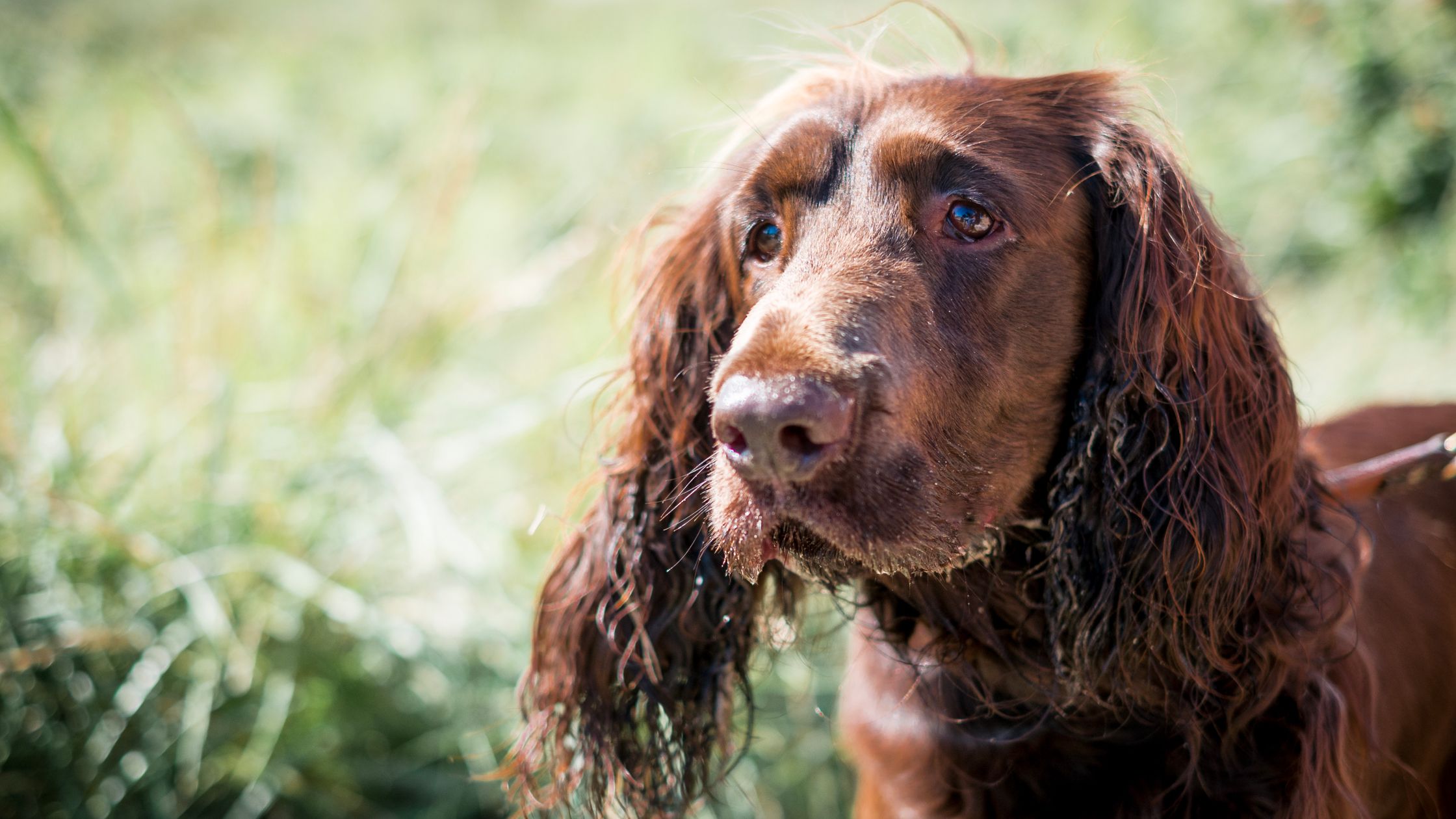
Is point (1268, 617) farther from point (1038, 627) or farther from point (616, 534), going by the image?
point (616, 534)

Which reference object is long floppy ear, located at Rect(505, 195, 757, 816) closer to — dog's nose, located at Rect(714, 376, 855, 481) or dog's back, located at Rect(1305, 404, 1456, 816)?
dog's nose, located at Rect(714, 376, 855, 481)

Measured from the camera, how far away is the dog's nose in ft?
4.65

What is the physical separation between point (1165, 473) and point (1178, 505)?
60 millimetres

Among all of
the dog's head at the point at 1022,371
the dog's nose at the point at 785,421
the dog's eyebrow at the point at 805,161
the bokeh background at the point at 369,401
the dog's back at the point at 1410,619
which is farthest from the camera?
the bokeh background at the point at 369,401

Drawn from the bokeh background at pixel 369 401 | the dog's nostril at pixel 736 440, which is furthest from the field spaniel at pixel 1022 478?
the bokeh background at pixel 369 401

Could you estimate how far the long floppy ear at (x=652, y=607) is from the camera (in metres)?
2.15

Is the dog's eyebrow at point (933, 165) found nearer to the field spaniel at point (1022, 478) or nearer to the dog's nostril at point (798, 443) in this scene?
the field spaniel at point (1022, 478)

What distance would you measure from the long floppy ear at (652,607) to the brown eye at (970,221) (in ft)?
1.71

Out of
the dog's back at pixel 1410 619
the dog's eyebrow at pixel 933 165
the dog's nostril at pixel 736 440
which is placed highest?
the dog's eyebrow at pixel 933 165

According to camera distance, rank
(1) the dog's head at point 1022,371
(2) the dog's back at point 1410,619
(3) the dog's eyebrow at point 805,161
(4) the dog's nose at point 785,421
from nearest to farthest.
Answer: (4) the dog's nose at point 785,421 → (1) the dog's head at point 1022,371 → (3) the dog's eyebrow at point 805,161 → (2) the dog's back at point 1410,619

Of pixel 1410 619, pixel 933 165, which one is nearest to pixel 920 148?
pixel 933 165

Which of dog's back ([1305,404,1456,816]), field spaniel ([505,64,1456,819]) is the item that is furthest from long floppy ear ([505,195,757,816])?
dog's back ([1305,404,1456,816])

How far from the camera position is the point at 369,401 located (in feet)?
12.6

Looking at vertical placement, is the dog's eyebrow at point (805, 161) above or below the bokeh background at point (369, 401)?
above
